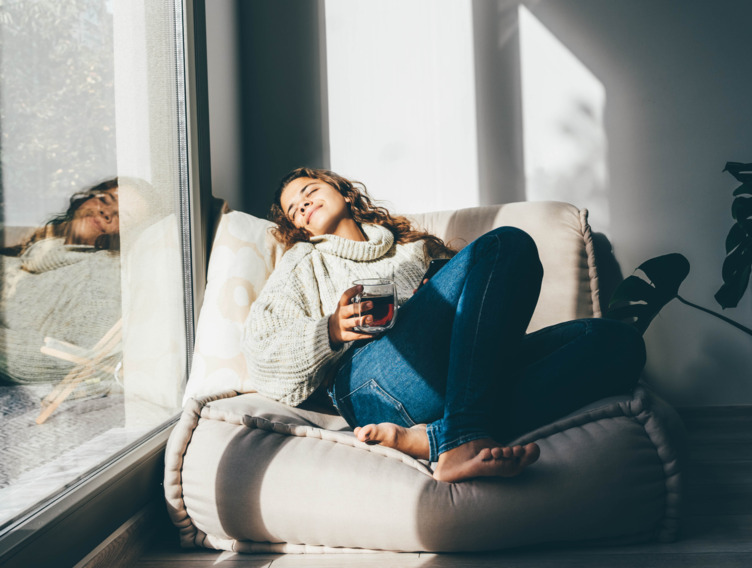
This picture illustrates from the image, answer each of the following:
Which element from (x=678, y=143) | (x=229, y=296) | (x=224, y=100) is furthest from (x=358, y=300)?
(x=678, y=143)

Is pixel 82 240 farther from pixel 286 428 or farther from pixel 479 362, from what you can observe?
pixel 479 362

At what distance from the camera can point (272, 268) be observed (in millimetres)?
1752

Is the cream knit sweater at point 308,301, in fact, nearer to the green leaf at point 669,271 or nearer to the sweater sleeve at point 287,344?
the sweater sleeve at point 287,344

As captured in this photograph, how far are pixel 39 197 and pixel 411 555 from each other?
3.14ft

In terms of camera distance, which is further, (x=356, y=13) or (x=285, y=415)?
(x=356, y=13)

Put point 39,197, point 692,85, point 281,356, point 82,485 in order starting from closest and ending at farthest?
point 39,197 → point 82,485 → point 281,356 → point 692,85

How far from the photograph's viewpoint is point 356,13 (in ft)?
7.47

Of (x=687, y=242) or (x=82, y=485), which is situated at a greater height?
(x=687, y=242)

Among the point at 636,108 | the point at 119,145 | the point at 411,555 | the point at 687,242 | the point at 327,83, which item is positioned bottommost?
the point at 411,555

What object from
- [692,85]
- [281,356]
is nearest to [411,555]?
[281,356]

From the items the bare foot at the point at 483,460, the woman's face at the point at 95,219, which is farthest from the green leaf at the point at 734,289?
the woman's face at the point at 95,219

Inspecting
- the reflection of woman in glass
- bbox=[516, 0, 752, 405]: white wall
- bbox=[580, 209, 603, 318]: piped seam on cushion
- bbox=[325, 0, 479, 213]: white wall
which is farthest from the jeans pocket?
bbox=[516, 0, 752, 405]: white wall

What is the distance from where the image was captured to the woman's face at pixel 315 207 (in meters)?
1.71

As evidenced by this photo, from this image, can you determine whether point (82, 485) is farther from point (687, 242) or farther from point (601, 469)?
point (687, 242)
